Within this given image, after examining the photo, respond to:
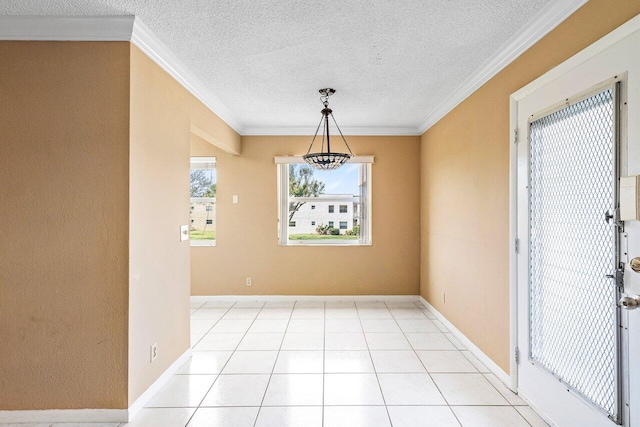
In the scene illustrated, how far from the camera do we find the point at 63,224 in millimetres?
2158

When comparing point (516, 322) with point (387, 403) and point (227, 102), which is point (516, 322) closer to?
point (387, 403)

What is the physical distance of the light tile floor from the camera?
7.23 ft

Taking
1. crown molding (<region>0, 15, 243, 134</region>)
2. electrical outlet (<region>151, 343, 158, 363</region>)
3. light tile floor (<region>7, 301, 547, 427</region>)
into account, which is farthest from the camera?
electrical outlet (<region>151, 343, 158, 363</region>)

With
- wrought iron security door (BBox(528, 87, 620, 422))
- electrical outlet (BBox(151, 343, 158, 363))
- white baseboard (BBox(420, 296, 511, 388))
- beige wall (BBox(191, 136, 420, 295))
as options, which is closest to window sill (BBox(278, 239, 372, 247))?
beige wall (BBox(191, 136, 420, 295))

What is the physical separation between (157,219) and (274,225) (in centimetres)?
254

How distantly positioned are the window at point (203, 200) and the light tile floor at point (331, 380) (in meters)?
1.41

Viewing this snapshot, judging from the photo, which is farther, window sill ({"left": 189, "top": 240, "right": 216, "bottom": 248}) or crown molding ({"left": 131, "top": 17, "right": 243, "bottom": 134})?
window sill ({"left": 189, "top": 240, "right": 216, "bottom": 248})

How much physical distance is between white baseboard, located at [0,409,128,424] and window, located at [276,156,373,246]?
10.3 ft

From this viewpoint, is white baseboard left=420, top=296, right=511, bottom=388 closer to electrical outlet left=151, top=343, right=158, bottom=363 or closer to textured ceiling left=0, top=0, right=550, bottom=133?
textured ceiling left=0, top=0, right=550, bottom=133

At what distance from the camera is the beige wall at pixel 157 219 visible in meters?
2.26

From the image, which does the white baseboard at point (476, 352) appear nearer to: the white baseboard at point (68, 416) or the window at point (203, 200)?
the white baseboard at point (68, 416)

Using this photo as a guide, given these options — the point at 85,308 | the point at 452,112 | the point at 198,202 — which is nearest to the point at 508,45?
the point at 452,112

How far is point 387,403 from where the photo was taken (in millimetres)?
2355

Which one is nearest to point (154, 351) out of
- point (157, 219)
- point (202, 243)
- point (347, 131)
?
point (157, 219)
